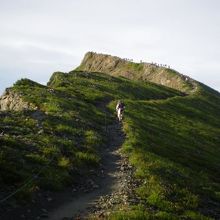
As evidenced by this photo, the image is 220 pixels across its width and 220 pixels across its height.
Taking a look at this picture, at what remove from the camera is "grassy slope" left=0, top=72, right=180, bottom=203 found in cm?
2577

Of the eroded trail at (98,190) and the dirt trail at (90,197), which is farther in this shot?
the eroded trail at (98,190)

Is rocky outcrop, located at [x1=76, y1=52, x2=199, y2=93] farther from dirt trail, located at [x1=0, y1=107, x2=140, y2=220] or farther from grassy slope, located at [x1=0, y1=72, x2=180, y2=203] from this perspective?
dirt trail, located at [x1=0, y1=107, x2=140, y2=220]

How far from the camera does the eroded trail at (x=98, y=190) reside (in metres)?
22.6

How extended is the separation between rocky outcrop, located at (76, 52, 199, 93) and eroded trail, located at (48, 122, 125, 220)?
77.9 metres

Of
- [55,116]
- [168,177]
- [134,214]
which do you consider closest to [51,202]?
[134,214]

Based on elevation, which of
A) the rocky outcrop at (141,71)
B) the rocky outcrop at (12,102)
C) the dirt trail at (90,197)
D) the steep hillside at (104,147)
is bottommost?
the dirt trail at (90,197)

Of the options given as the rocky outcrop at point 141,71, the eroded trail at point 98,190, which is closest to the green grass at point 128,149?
the eroded trail at point 98,190

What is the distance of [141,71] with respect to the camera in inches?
5217

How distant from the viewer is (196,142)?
53469 millimetres

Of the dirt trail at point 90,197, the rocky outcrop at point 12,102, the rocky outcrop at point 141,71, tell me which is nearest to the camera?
the dirt trail at point 90,197

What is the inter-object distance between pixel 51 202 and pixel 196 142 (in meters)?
32.4

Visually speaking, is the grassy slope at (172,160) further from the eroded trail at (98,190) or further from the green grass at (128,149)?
the eroded trail at (98,190)

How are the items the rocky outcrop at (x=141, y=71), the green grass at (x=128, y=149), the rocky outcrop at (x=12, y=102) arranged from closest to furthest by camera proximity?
1. the green grass at (x=128, y=149)
2. the rocky outcrop at (x=12, y=102)
3. the rocky outcrop at (x=141, y=71)

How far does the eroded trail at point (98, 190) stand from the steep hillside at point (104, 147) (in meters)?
0.81
